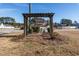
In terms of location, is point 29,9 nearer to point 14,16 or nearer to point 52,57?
point 14,16

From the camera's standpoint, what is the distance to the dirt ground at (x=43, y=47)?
5.99m

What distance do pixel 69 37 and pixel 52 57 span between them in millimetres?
313

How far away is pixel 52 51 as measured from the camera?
599 cm

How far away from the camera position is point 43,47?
6.00 metres

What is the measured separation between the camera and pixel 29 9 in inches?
237

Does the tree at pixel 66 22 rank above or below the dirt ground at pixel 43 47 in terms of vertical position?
above

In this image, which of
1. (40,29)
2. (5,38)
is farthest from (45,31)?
(5,38)

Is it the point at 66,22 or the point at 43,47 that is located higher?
the point at 66,22

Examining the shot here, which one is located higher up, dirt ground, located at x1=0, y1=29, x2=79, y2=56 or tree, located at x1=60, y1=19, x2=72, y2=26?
tree, located at x1=60, y1=19, x2=72, y2=26

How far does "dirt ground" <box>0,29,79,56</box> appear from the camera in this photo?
5.99 metres

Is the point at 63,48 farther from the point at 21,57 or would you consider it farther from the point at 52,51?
the point at 21,57

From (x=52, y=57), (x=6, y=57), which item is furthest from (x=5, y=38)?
(x=52, y=57)

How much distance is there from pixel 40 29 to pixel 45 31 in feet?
0.21

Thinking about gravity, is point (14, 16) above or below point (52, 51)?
above
